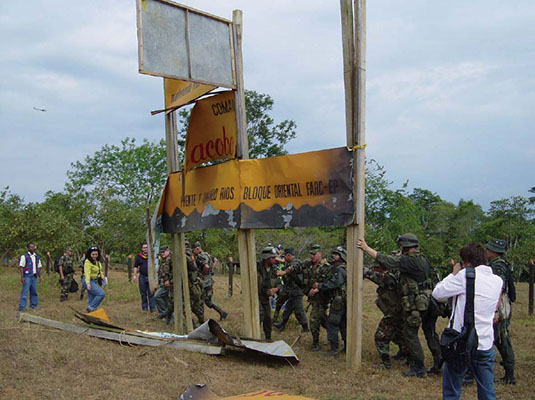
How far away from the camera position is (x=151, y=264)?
10312 mm

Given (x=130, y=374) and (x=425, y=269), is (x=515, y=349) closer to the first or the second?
(x=425, y=269)

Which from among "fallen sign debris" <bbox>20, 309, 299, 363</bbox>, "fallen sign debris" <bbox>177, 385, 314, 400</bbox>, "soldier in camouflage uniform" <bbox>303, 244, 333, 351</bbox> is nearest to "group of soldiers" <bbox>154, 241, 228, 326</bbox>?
"fallen sign debris" <bbox>20, 309, 299, 363</bbox>

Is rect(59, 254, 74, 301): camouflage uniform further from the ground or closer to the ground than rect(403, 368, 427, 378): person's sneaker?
further from the ground

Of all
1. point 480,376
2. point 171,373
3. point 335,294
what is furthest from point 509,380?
point 171,373

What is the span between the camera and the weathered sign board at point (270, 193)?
22.7 ft

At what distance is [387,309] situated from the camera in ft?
24.9

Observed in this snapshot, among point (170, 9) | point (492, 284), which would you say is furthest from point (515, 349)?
point (170, 9)

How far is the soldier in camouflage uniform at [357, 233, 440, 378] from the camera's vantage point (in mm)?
7012

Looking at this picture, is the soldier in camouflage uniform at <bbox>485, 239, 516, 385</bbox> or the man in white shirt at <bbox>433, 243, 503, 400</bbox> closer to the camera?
the man in white shirt at <bbox>433, 243, 503, 400</bbox>

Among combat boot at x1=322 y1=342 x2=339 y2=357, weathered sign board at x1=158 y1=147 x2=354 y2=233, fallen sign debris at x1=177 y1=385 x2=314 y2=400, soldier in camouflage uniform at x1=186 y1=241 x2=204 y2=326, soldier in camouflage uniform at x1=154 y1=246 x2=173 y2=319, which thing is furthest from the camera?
soldier in camouflage uniform at x1=154 y1=246 x2=173 y2=319

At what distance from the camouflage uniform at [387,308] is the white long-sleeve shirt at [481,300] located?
2648 millimetres

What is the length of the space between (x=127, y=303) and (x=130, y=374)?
9142mm

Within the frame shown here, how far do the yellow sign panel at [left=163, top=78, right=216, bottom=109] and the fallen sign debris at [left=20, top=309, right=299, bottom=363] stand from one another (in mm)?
3731

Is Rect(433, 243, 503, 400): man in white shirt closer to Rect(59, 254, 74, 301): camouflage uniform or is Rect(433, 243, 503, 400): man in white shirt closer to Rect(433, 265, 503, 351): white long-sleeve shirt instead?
Rect(433, 265, 503, 351): white long-sleeve shirt
